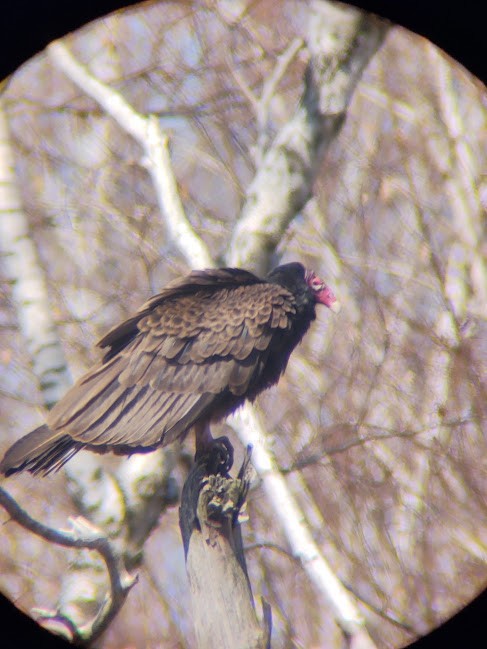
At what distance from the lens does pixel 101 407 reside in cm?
282

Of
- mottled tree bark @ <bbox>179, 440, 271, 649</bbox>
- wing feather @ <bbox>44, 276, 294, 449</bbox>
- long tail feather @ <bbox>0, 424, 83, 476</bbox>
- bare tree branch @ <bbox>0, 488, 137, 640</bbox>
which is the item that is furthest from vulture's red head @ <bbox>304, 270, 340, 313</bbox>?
bare tree branch @ <bbox>0, 488, 137, 640</bbox>

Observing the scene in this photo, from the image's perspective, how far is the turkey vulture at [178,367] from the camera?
9.10 ft

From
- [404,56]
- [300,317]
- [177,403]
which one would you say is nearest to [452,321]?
[300,317]

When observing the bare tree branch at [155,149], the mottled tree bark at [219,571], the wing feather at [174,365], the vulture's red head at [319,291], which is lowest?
the mottled tree bark at [219,571]

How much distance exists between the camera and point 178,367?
2947mm

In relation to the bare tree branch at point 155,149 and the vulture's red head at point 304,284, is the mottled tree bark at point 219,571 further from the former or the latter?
the bare tree branch at point 155,149

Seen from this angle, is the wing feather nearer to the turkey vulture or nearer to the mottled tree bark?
the turkey vulture

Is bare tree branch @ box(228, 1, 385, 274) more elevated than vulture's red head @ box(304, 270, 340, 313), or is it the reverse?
bare tree branch @ box(228, 1, 385, 274)

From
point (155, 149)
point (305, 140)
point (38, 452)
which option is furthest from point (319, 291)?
point (38, 452)

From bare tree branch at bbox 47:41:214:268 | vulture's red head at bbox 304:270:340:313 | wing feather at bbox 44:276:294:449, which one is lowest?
vulture's red head at bbox 304:270:340:313

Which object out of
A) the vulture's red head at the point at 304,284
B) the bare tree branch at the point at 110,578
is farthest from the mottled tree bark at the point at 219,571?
the vulture's red head at the point at 304,284

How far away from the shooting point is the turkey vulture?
109 inches

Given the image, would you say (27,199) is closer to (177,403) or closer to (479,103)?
(177,403)

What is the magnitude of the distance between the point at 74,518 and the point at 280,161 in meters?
1.89
